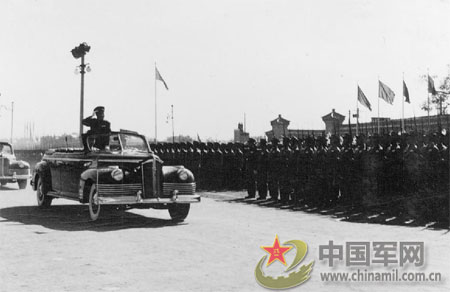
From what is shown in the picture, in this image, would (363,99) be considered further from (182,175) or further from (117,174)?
(117,174)

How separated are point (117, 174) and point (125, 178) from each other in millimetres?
222

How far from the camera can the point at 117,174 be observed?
9.82 m

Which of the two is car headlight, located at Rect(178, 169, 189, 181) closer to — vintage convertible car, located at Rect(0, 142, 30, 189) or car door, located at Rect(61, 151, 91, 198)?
car door, located at Rect(61, 151, 91, 198)

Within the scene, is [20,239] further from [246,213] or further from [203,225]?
[246,213]

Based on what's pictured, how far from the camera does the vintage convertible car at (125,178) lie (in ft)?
32.0

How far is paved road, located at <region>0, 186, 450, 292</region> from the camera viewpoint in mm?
5539

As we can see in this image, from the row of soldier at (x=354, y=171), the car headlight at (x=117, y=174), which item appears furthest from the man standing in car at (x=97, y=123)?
the row of soldier at (x=354, y=171)

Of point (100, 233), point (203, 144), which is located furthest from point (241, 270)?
point (203, 144)

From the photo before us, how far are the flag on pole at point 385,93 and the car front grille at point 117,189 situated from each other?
20798 millimetres

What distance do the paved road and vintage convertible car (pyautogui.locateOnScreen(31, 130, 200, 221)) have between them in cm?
41

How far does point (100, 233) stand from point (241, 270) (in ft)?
11.0

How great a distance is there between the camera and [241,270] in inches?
A: 241

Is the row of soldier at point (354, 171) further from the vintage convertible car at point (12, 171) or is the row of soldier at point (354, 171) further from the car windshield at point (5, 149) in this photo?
the car windshield at point (5, 149)

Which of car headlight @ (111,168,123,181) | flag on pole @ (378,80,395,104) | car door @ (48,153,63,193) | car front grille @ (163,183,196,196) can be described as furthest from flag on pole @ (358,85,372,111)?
car headlight @ (111,168,123,181)
